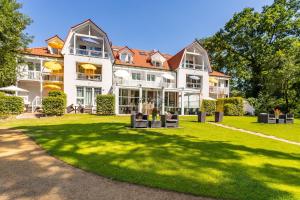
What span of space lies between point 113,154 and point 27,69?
23.2 m

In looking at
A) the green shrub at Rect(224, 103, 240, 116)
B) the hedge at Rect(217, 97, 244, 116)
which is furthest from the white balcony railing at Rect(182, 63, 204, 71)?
the green shrub at Rect(224, 103, 240, 116)

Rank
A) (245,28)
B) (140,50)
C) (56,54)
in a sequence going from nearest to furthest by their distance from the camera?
(56,54) → (140,50) → (245,28)

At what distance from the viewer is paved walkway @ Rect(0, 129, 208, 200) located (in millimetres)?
4176

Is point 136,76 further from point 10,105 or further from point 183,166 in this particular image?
point 183,166

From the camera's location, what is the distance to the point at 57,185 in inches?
183

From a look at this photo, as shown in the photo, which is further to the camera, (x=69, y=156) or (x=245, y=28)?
(x=245, y=28)

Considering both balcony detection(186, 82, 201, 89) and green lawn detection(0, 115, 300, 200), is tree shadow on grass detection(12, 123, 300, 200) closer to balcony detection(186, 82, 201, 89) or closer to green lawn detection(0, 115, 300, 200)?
green lawn detection(0, 115, 300, 200)

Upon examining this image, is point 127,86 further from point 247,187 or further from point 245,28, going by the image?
point 245,28

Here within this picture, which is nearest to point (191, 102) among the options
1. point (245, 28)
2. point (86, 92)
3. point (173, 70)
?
point (173, 70)

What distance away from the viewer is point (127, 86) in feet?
84.7

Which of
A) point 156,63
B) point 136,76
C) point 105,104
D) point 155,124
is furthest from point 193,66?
point 155,124

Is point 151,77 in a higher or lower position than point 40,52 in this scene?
lower

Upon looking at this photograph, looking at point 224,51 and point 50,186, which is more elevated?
point 224,51

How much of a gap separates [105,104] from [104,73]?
677 centimetres
